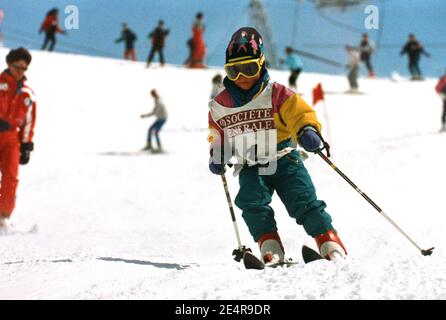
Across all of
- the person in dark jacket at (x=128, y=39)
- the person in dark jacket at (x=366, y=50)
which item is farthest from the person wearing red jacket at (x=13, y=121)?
the person in dark jacket at (x=366, y=50)

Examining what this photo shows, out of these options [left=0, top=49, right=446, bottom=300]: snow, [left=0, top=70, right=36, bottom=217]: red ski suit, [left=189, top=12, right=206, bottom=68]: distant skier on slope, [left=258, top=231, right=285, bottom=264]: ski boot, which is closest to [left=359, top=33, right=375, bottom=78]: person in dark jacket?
[left=0, top=49, right=446, bottom=300]: snow

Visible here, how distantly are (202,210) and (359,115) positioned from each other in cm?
866

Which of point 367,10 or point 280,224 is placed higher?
point 367,10

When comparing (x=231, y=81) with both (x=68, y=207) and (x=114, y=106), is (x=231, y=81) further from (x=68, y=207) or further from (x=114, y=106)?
(x=114, y=106)

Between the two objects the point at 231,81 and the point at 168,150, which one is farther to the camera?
the point at 168,150

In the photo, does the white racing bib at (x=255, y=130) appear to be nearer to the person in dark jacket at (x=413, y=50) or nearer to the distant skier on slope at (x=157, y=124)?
the distant skier on slope at (x=157, y=124)

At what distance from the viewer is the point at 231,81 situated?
4.04 metres

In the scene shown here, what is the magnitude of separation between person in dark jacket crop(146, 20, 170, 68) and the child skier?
14.7m

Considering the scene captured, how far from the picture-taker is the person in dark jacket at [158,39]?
18406 millimetres

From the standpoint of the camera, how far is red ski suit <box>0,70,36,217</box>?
617cm

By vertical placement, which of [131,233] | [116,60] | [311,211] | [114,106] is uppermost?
[116,60]

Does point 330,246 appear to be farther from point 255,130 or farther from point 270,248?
point 255,130
